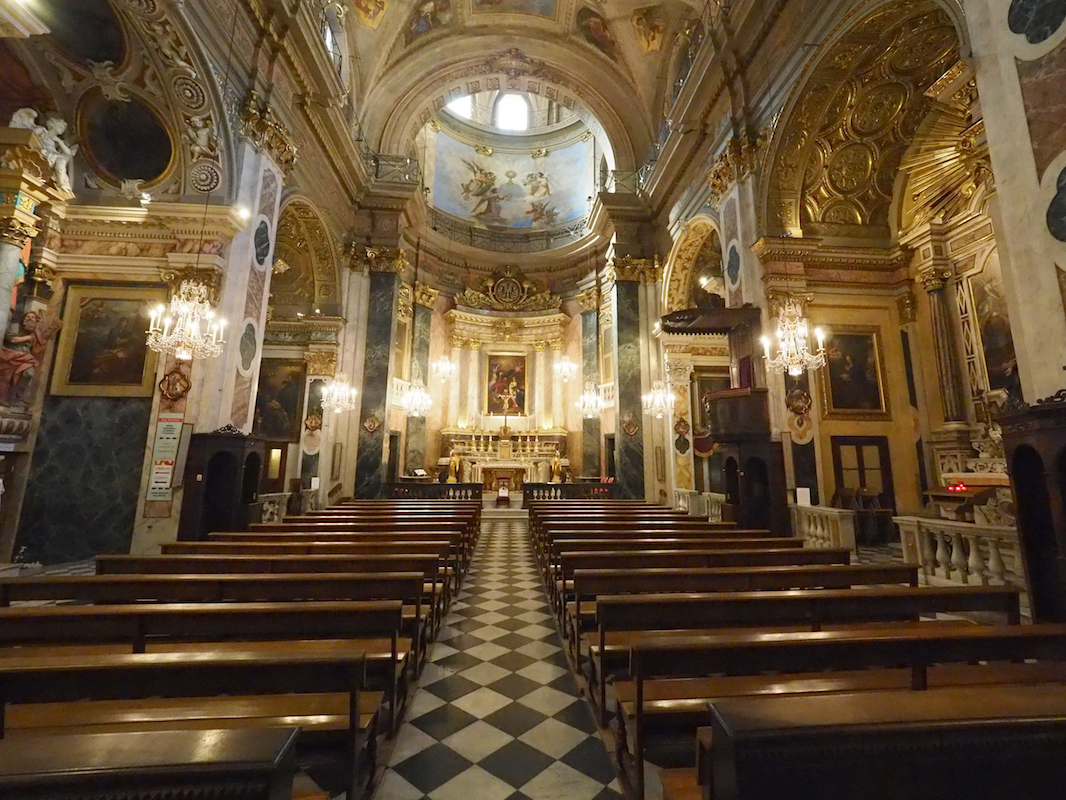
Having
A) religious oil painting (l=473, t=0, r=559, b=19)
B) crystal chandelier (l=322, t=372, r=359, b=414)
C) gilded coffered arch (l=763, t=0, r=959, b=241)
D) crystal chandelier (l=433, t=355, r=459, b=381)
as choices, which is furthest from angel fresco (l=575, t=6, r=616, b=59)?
crystal chandelier (l=322, t=372, r=359, b=414)

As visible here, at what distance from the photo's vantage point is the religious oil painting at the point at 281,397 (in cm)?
1247

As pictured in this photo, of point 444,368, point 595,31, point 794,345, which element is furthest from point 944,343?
point 444,368

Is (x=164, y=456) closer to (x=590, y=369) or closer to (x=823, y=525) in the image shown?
(x=823, y=525)

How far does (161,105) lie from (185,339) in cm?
401

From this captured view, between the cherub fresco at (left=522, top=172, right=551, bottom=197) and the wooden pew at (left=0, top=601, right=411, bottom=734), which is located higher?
the cherub fresco at (left=522, top=172, right=551, bottom=197)

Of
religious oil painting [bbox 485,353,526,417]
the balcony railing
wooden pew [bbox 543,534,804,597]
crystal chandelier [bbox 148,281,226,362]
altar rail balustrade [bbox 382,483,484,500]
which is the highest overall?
the balcony railing

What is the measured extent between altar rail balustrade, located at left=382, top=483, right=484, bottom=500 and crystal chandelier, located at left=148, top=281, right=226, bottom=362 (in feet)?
23.0

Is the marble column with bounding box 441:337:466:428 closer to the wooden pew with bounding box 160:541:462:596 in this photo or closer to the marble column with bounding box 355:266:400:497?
the marble column with bounding box 355:266:400:497

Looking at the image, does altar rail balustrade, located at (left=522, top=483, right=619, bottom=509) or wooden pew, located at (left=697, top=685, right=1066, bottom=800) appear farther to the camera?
Result: altar rail balustrade, located at (left=522, top=483, right=619, bottom=509)

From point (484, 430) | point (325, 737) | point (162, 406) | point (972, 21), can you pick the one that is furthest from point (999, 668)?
point (484, 430)

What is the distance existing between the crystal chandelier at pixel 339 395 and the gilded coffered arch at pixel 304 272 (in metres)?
A: 1.89

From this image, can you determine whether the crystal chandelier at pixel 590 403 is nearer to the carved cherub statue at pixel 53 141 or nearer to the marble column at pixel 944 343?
the marble column at pixel 944 343

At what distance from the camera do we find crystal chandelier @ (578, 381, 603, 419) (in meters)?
15.8

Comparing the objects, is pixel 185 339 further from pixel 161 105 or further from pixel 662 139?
pixel 662 139
